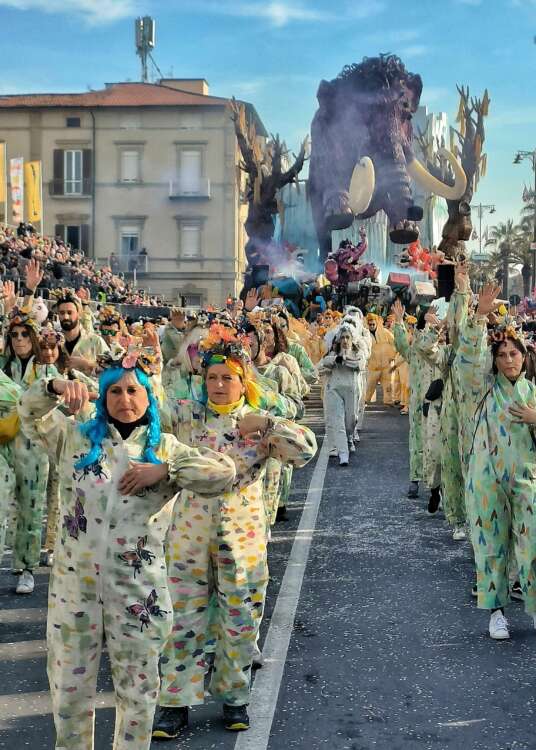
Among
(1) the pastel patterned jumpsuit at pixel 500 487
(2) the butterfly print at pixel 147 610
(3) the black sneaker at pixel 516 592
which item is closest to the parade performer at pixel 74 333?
(1) the pastel patterned jumpsuit at pixel 500 487

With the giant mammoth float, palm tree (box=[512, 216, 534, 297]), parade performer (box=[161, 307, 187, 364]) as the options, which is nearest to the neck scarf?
parade performer (box=[161, 307, 187, 364])

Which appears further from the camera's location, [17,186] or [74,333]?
[17,186]

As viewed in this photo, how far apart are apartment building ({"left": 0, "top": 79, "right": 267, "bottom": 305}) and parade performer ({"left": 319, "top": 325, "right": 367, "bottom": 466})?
38.0m

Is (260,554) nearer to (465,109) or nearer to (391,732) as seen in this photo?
(391,732)

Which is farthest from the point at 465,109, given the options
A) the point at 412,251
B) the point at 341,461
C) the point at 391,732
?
the point at 391,732

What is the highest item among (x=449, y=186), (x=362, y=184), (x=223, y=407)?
(x=362, y=184)

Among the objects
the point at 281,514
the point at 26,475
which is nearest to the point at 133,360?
the point at 26,475

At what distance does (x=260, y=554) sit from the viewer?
4.64 m

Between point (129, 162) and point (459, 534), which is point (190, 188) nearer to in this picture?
point (129, 162)

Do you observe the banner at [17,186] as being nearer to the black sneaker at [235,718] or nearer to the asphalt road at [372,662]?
the asphalt road at [372,662]

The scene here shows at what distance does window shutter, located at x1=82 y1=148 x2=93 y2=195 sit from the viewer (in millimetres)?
51062

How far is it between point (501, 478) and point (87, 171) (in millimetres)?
47518

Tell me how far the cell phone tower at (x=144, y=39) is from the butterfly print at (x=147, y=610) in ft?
181

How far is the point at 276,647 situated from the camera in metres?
5.55
